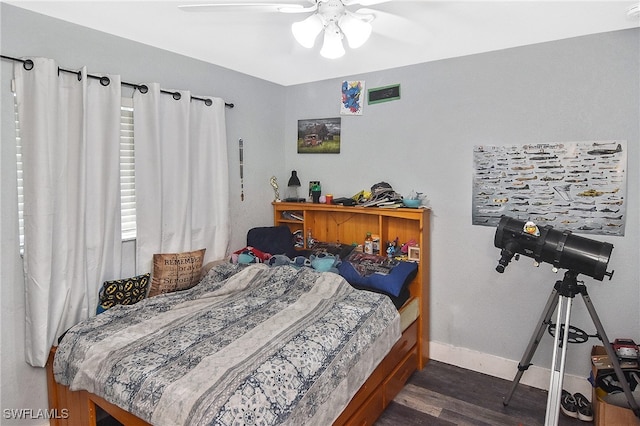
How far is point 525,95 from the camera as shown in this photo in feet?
8.60

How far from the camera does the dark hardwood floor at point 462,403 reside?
7.55ft

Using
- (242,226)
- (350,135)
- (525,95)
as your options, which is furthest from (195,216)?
(525,95)

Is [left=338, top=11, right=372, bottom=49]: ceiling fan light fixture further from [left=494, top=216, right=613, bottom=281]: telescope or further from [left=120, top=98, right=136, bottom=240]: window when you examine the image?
[left=120, top=98, right=136, bottom=240]: window

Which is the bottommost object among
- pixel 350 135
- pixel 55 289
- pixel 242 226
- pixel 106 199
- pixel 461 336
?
pixel 461 336

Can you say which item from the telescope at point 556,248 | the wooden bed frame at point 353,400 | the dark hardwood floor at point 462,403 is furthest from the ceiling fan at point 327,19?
the dark hardwood floor at point 462,403

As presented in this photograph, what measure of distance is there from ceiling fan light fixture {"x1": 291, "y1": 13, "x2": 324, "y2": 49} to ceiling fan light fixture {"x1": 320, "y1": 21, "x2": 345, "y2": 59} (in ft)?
0.21

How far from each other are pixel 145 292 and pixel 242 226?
1109 mm

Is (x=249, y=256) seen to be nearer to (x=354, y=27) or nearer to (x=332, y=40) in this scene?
(x=332, y=40)

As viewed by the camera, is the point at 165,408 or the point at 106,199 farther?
the point at 106,199

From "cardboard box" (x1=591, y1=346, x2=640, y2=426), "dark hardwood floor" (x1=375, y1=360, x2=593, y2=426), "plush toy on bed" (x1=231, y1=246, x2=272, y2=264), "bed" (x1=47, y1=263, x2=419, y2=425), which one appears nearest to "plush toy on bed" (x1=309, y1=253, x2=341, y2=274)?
"bed" (x1=47, y1=263, x2=419, y2=425)

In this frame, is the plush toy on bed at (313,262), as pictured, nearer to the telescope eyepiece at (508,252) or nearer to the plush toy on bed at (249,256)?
the plush toy on bed at (249,256)

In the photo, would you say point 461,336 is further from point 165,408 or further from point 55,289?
point 55,289

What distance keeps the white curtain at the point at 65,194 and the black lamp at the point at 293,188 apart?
1691 mm

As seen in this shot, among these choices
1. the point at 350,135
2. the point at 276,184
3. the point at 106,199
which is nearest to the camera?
the point at 106,199
